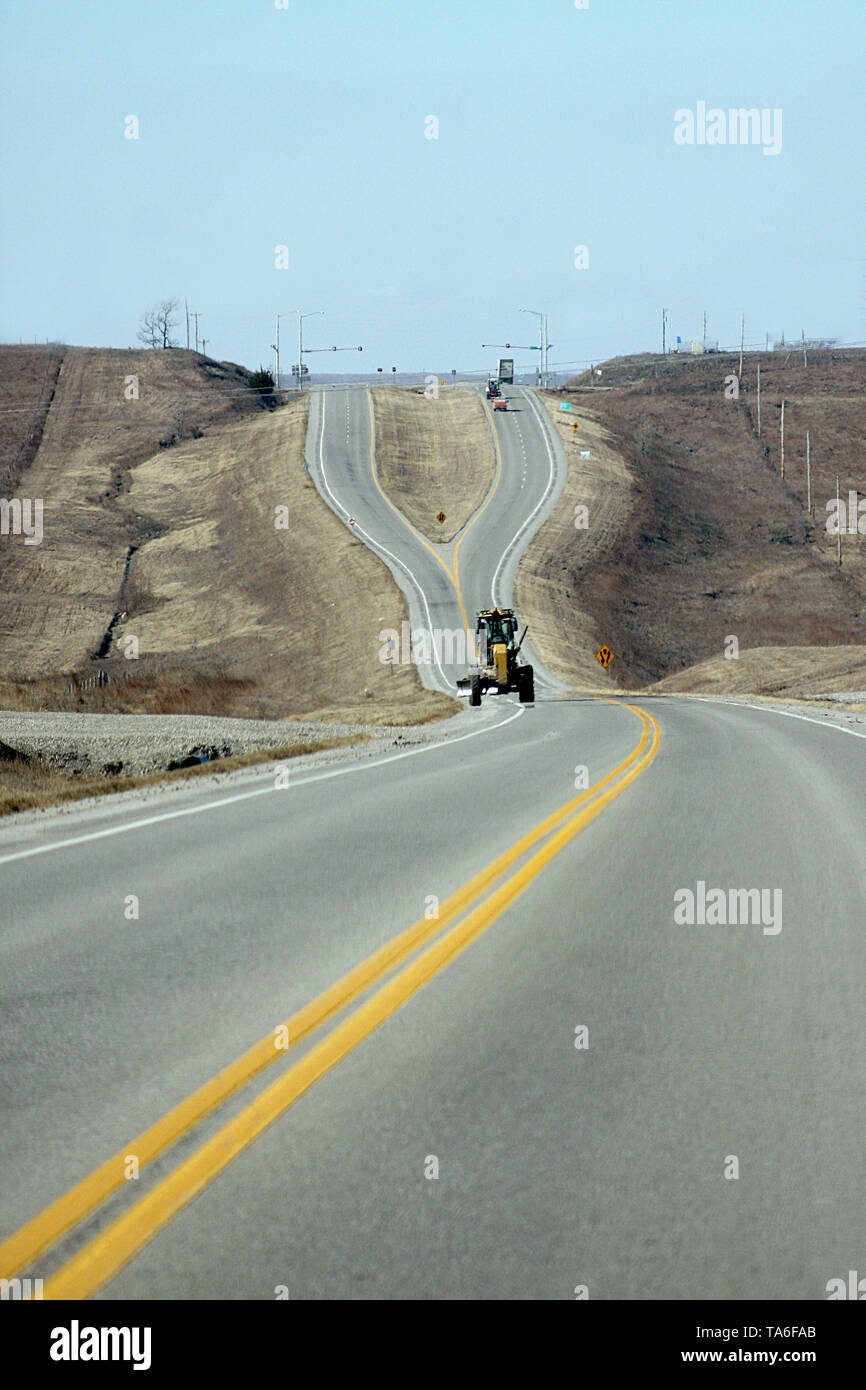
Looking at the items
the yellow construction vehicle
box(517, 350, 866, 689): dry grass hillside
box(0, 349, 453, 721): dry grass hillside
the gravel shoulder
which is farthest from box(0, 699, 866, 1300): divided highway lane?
box(517, 350, 866, 689): dry grass hillside

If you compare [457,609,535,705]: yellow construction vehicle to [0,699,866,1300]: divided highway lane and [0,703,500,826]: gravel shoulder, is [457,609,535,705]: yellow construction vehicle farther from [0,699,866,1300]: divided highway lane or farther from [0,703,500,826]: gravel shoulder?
[0,699,866,1300]: divided highway lane

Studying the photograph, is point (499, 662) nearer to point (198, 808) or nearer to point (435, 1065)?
point (198, 808)

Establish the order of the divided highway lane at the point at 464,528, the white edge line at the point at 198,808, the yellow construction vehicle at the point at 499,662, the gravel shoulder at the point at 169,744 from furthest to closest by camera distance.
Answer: the divided highway lane at the point at 464,528 < the yellow construction vehicle at the point at 499,662 < the gravel shoulder at the point at 169,744 < the white edge line at the point at 198,808

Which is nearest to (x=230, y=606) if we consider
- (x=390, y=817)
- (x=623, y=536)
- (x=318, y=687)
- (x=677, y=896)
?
(x=318, y=687)

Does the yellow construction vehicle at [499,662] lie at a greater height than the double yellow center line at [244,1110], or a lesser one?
greater

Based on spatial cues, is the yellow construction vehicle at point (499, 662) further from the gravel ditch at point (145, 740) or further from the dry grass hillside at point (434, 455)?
the dry grass hillside at point (434, 455)

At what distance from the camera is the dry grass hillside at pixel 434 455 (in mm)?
82688

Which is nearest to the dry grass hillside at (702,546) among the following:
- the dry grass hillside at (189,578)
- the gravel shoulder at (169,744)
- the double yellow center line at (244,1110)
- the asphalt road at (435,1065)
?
the dry grass hillside at (189,578)

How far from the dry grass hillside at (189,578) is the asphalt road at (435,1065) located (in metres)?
28.8

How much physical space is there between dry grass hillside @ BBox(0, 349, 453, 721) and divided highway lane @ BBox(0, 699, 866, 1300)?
29276 mm

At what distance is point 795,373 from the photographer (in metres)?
129

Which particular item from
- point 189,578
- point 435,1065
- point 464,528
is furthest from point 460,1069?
point 464,528

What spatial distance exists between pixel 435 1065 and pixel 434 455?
9121 cm
